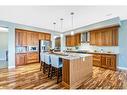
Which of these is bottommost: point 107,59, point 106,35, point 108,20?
point 107,59

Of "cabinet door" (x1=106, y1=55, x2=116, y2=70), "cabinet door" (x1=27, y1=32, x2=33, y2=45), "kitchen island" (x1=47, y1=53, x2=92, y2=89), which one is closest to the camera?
"kitchen island" (x1=47, y1=53, x2=92, y2=89)

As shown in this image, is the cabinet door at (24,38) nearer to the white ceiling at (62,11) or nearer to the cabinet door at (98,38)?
the white ceiling at (62,11)

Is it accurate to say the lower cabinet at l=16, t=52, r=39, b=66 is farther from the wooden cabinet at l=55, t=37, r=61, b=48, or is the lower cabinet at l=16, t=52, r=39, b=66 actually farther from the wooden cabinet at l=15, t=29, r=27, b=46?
the wooden cabinet at l=55, t=37, r=61, b=48

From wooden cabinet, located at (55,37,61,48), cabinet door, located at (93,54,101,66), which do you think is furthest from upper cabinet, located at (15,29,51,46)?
cabinet door, located at (93,54,101,66)

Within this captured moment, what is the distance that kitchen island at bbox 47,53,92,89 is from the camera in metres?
3.07

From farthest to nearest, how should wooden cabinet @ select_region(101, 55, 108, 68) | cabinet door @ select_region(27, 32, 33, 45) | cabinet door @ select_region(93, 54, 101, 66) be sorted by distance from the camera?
cabinet door @ select_region(27, 32, 33, 45), cabinet door @ select_region(93, 54, 101, 66), wooden cabinet @ select_region(101, 55, 108, 68)

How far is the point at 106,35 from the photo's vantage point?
571cm

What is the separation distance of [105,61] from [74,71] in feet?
9.43

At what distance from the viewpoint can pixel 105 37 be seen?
18.9ft

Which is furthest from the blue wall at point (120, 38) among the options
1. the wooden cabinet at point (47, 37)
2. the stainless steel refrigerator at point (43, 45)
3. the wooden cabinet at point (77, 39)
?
the wooden cabinet at point (47, 37)

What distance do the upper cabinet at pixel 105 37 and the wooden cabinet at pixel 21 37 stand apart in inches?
163
